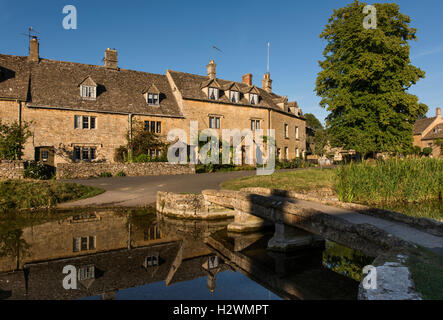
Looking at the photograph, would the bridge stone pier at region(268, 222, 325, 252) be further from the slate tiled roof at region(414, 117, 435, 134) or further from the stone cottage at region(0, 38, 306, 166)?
the slate tiled roof at region(414, 117, 435, 134)

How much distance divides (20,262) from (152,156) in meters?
21.4

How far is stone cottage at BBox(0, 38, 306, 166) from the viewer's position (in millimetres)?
24672

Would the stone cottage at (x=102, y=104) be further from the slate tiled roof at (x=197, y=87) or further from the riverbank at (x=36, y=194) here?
the riverbank at (x=36, y=194)

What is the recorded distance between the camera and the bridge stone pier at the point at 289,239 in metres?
8.08

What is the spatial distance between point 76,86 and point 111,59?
5.62 meters

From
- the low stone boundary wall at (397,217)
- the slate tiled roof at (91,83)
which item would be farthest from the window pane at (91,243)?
the slate tiled roof at (91,83)

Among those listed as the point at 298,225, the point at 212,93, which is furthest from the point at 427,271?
the point at 212,93

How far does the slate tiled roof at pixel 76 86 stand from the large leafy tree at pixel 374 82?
15.8 m

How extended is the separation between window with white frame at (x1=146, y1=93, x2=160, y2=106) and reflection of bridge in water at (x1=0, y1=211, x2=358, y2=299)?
20534 mm

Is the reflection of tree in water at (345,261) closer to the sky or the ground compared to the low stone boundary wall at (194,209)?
closer to the ground

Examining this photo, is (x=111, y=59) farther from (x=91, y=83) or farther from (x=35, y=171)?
(x=35, y=171)

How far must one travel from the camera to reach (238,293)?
580cm

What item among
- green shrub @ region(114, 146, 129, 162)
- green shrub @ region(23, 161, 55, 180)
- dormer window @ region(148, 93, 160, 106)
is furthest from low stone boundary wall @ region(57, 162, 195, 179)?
dormer window @ region(148, 93, 160, 106)

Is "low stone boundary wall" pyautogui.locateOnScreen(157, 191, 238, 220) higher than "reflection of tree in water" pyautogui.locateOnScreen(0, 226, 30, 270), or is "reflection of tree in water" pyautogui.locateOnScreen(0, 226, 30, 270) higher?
"low stone boundary wall" pyautogui.locateOnScreen(157, 191, 238, 220)
